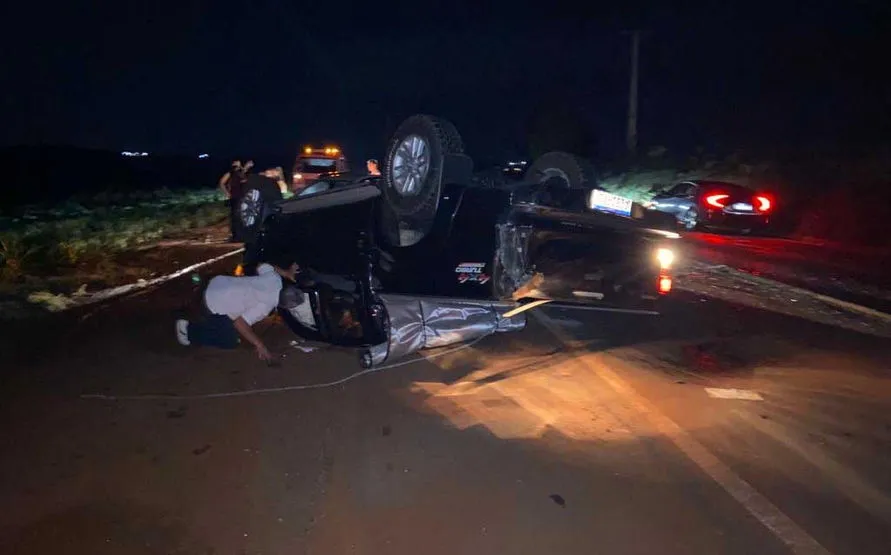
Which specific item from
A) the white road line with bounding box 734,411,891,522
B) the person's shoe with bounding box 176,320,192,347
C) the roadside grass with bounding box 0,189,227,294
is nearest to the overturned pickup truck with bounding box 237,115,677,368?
the person's shoe with bounding box 176,320,192,347

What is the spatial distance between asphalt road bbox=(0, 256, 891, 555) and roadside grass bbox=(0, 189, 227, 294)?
4742mm

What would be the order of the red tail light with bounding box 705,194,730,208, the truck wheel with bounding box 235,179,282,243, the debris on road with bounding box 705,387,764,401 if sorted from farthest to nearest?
the red tail light with bounding box 705,194,730,208 → the truck wheel with bounding box 235,179,282,243 → the debris on road with bounding box 705,387,764,401

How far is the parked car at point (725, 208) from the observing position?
2045 cm

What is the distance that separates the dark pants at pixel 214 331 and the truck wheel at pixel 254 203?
3.69 metres

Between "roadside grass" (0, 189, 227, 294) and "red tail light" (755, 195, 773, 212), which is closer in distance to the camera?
"roadside grass" (0, 189, 227, 294)

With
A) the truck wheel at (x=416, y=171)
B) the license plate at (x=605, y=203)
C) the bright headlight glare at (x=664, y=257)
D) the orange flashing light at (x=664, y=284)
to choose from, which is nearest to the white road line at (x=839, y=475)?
the orange flashing light at (x=664, y=284)

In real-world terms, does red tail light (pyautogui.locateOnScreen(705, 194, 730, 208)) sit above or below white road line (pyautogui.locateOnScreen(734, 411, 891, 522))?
above

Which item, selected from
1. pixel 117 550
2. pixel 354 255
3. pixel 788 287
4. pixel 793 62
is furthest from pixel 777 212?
pixel 117 550

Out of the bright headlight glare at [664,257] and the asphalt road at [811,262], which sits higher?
the bright headlight glare at [664,257]

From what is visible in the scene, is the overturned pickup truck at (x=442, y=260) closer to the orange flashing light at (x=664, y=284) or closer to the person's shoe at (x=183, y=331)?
the orange flashing light at (x=664, y=284)

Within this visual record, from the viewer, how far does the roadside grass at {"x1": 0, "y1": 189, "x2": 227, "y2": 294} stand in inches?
511

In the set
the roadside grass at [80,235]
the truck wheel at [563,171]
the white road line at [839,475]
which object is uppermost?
the truck wheel at [563,171]

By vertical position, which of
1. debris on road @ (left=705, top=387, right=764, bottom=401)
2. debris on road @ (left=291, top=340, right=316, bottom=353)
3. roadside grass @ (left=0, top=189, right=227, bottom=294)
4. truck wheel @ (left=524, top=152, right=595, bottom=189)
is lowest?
roadside grass @ (left=0, top=189, right=227, bottom=294)

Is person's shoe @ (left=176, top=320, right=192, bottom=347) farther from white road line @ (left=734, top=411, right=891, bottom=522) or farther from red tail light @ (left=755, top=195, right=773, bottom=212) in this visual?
red tail light @ (left=755, top=195, right=773, bottom=212)
